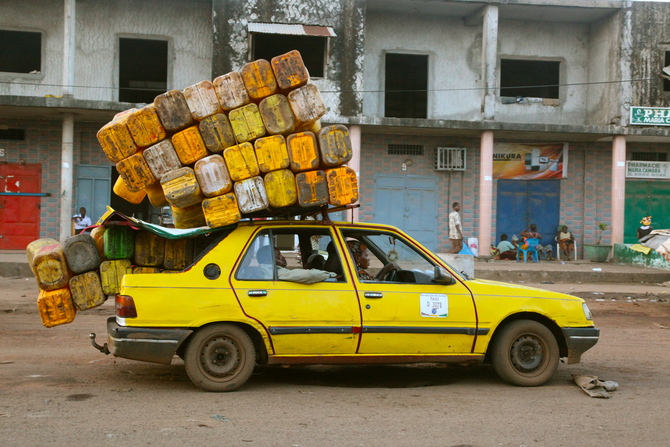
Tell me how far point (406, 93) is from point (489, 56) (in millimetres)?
3652

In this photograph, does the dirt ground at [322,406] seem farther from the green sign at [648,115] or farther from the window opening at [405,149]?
the green sign at [648,115]

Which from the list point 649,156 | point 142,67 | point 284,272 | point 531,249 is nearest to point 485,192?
point 531,249

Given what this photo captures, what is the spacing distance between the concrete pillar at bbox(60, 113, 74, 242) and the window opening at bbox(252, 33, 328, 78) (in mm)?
5523

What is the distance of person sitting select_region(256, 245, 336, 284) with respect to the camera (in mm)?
6039

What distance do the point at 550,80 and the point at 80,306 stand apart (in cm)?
1922

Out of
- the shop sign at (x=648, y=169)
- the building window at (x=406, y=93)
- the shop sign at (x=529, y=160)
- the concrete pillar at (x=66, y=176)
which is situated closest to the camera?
the concrete pillar at (x=66, y=176)

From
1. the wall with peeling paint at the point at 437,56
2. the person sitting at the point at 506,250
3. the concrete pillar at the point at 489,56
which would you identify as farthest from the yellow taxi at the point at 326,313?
the wall with peeling paint at the point at 437,56

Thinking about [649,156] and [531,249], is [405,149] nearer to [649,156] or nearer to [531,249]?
[531,249]

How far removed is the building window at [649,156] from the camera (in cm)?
2211

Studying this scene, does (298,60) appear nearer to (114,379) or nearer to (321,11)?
(114,379)

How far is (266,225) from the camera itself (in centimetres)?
A: 627

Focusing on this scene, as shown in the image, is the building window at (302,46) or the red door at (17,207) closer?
the building window at (302,46)

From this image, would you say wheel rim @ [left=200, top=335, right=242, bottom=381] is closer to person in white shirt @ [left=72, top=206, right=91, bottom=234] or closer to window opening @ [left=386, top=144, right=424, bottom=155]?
person in white shirt @ [left=72, top=206, right=91, bottom=234]

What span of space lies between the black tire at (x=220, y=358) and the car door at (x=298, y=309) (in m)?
0.23
